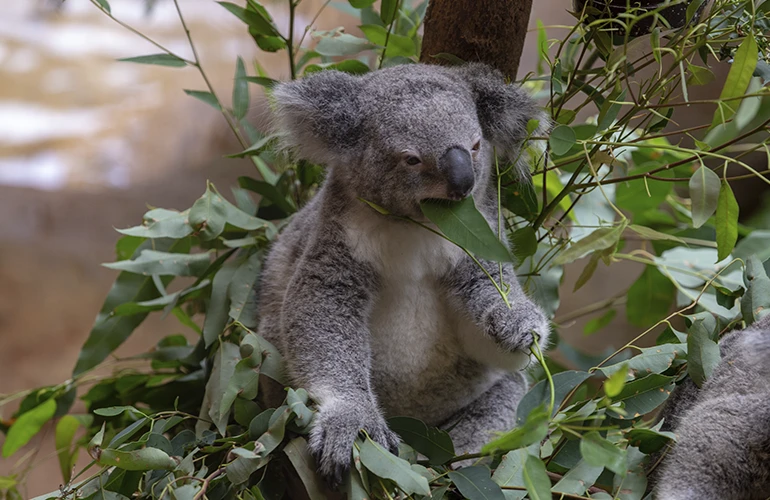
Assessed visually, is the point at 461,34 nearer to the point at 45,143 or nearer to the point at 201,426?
the point at 201,426

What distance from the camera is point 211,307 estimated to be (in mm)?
2402

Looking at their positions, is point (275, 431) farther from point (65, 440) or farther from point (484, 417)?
point (65, 440)

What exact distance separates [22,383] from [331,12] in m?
3.54

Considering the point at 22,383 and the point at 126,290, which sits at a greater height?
the point at 126,290

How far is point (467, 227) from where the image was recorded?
5.61ft

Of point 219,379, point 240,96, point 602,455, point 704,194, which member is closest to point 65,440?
point 219,379

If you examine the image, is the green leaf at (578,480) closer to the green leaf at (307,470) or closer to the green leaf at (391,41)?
the green leaf at (307,470)

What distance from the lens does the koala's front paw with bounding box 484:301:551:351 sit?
1.87m

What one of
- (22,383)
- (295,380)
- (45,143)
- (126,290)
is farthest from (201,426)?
(45,143)

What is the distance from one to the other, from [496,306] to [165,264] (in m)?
1.18

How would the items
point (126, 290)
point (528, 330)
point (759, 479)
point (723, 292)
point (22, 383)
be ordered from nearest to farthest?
1. point (759, 479)
2. point (528, 330)
3. point (723, 292)
4. point (126, 290)
5. point (22, 383)

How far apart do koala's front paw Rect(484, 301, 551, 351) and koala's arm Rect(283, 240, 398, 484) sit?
0.34m

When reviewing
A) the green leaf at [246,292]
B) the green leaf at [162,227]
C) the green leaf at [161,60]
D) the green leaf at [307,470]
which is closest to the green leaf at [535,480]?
the green leaf at [307,470]

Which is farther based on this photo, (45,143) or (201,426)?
(45,143)
